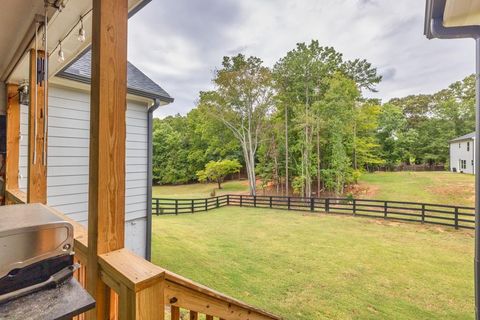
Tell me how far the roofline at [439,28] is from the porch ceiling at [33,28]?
170 cm

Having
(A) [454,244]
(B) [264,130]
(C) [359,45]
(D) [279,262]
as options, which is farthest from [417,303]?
(C) [359,45]

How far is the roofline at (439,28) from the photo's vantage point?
152 cm

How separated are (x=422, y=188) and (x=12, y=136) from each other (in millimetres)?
17135

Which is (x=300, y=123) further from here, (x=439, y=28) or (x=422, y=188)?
(x=439, y=28)

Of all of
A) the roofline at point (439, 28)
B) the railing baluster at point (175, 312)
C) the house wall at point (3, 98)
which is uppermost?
the roofline at point (439, 28)

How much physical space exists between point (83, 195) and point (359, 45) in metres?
15.0

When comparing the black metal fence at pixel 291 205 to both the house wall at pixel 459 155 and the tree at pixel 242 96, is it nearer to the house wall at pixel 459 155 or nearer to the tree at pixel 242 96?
the tree at pixel 242 96

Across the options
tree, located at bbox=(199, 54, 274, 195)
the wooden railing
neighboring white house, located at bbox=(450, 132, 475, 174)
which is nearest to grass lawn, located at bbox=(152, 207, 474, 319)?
the wooden railing

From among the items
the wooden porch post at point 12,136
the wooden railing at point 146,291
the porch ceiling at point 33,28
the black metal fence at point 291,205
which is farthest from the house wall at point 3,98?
the black metal fence at point 291,205

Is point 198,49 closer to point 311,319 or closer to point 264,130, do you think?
point 264,130

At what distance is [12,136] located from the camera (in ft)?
8.86

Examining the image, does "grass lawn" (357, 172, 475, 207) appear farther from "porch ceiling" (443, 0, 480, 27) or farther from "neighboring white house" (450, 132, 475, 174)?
"porch ceiling" (443, 0, 480, 27)

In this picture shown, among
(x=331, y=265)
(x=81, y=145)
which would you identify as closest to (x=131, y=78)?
(x=81, y=145)

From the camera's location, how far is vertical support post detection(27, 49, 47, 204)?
70.1 inches
